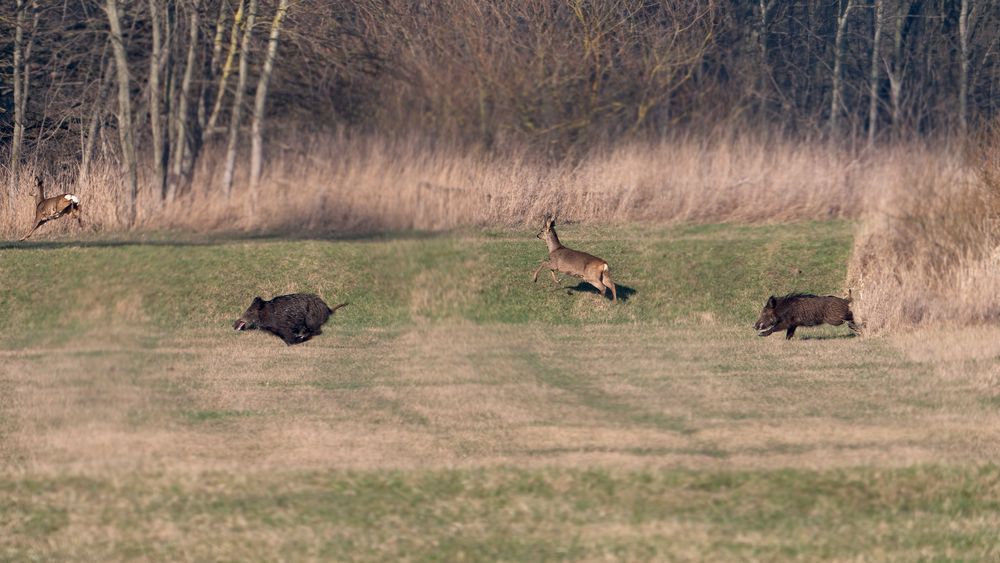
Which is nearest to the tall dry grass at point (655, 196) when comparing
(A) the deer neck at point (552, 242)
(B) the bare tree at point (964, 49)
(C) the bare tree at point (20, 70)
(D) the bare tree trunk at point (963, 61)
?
(A) the deer neck at point (552, 242)

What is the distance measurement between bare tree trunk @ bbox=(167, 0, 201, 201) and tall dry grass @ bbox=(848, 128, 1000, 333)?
8.91 m

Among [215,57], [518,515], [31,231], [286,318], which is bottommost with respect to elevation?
[518,515]

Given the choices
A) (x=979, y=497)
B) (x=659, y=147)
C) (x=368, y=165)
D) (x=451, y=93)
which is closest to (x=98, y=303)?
(x=368, y=165)

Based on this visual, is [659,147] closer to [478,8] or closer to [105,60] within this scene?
[478,8]

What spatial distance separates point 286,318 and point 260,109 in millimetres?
4557

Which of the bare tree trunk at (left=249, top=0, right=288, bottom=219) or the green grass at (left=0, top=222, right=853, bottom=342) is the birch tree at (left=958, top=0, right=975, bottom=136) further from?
the bare tree trunk at (left=249, top=0, right=288, bottom=219)

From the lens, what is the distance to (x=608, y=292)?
17875mm

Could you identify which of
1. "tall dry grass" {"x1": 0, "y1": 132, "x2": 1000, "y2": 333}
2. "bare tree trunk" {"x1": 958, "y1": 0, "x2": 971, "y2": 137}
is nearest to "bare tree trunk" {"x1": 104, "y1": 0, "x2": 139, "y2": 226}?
"tall dry grass" {"x1": 0, "y1": 132, "x2": 1000, "y2": 333}

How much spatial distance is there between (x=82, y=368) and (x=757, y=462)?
212 inches

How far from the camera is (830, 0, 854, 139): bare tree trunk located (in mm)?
26500

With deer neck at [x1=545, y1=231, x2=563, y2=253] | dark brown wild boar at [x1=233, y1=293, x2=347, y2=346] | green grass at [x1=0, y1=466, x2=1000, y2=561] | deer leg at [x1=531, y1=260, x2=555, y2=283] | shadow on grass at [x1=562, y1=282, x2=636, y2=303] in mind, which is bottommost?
green grass at [x1=0, y1=466, x2=1000, y2=561]

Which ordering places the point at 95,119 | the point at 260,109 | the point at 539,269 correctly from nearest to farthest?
1. the point at 539,269
2. the point at 260,109
3. the point at 95,119

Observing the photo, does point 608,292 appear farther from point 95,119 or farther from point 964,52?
point 964,52

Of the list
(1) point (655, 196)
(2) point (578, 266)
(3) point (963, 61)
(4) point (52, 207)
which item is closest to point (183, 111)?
(4) point (52, 207)
